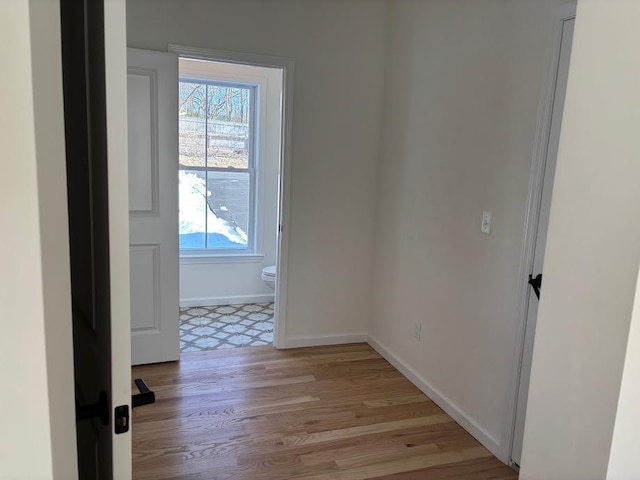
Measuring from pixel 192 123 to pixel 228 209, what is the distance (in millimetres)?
936

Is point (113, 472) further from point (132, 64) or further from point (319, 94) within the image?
point (319, 94)

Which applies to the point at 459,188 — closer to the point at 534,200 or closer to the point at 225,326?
the point at 534,200

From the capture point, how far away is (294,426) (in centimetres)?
249

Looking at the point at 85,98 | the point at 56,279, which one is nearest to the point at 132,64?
the point at 85,98

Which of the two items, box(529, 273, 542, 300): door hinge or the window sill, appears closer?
box(529, 273, 542, 300): door hinge

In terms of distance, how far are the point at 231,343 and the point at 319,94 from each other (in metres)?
2.05

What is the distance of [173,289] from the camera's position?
10.4 ft

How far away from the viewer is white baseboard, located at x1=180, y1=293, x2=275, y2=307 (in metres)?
4.64

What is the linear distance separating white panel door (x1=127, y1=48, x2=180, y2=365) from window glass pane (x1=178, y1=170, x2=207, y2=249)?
1.60m

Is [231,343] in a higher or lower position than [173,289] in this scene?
lower

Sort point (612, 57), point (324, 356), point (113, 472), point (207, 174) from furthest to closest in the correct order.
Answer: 1. point (207, 174)
2. point (324, 356)
3. point (612, 57)
4. point (113, 472)

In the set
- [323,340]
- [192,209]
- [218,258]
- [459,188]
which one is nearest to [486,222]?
[459,188]

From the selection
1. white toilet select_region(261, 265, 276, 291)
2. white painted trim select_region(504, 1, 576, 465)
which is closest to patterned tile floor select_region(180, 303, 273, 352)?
white toilet select_region(261, 265, 276, 291)

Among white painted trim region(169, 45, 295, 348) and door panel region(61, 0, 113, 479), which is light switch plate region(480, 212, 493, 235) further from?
door panel region(61, 0, 113, 479)
